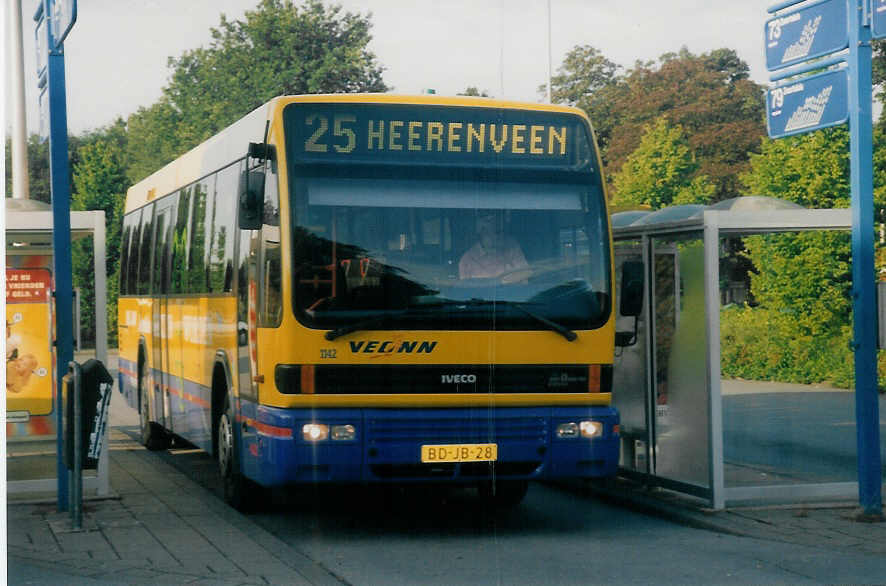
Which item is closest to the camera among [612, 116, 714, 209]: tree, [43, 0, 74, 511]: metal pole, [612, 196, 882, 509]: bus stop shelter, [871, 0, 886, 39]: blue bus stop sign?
[871, 0, 886, 39]: blue bus stop sign

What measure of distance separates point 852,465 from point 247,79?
26.3 metres

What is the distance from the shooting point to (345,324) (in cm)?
941

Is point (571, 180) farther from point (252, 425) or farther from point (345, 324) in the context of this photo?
point (252, 425)

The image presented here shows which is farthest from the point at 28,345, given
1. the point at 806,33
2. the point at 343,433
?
the point at 806,33

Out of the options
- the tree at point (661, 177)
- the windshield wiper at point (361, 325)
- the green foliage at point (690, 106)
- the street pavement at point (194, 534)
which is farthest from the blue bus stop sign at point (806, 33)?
the green foliage at point (690, 106)

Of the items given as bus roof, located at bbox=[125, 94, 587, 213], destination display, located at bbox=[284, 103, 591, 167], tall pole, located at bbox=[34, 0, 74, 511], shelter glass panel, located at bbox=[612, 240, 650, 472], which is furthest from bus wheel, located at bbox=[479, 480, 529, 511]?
tall pole, located at bbox=[34, 0, 74, 511]

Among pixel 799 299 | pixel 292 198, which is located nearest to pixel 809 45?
pixel 799 299

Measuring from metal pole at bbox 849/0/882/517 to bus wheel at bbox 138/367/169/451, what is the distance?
8643 mm

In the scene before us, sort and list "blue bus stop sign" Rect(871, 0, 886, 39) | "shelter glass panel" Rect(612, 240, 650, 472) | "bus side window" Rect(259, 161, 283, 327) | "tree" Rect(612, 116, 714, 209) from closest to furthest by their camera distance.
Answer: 1. "bus side window" Rect(259, 161, 283, 327)
2. "blue bus stop sign" Rect(871, 0, 886, 39)
3. "shelter glass panel" Rect(612, 240, 650, 472)
4. "tree" Rect(612, 116, 714, 209)

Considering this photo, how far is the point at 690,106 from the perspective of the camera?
46125mm

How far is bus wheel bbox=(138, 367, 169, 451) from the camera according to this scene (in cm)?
1627

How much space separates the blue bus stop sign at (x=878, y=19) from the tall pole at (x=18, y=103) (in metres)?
6.60

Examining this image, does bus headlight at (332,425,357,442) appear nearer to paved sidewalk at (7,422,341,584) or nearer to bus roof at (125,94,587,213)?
paved sidewalk at (7,422,341,584)

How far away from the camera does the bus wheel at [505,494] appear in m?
11.3
